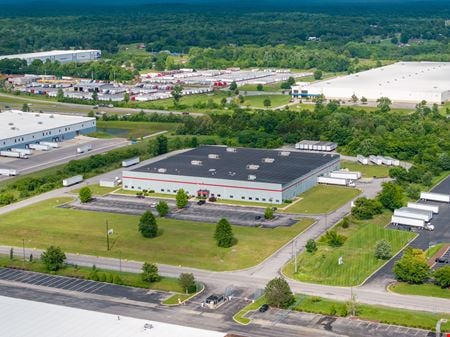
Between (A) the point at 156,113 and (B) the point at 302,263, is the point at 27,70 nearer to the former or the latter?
(A) the point at 156,113

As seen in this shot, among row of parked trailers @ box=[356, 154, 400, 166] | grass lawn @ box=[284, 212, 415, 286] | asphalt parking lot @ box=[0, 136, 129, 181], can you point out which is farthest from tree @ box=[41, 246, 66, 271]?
row of parked trailers @ box=[356, 154, 400, 166]

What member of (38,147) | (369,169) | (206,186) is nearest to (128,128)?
(38,147)

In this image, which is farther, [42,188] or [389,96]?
[389,96]

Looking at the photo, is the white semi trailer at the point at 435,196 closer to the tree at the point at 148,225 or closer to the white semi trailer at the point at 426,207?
the white semi trailer at the point at 426,207

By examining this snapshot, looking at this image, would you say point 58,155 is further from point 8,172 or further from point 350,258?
point 350,258

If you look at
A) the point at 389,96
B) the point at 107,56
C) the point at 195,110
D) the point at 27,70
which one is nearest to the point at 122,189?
the point at 195,110

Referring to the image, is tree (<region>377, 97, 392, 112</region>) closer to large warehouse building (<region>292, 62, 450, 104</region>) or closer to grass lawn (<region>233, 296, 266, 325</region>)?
large warehouse building (<region>292, 62, 450, 104</region>)

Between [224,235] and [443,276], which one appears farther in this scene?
[224,235]
